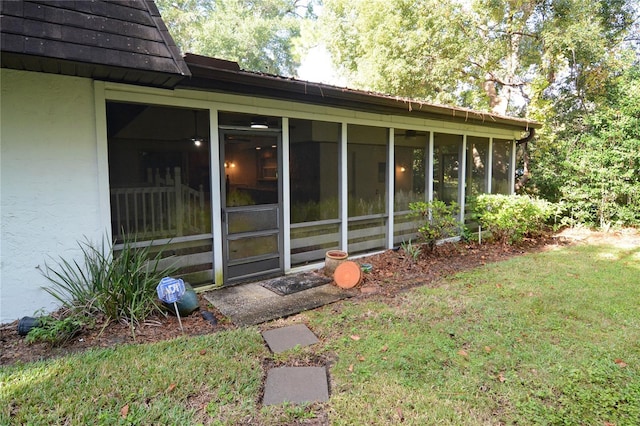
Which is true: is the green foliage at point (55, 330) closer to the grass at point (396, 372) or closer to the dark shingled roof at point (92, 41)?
the grass at point (396, 372)

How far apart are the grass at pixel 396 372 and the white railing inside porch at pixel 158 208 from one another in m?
1.58

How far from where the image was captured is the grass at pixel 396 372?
7.72 ft

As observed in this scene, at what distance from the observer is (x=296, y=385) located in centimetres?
271

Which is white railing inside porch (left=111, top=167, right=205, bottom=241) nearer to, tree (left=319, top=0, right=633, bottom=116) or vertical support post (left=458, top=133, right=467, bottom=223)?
vertical support post (left=458, top=133, right=467, bottom=223)

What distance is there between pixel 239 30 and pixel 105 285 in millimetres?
19559

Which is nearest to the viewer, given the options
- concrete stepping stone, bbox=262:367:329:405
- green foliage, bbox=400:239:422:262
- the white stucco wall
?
concrete stepping stone, bbox=262:367:329:405

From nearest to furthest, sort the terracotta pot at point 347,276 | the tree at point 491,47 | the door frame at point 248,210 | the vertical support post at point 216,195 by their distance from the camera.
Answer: the vertical support post at point 216,195, the door frame at point 248,210, the terracotta pot at point 347,276, the tree at point 491,47

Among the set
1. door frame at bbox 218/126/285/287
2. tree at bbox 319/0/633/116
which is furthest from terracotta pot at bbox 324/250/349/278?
tree at bbox 319/0/633/116

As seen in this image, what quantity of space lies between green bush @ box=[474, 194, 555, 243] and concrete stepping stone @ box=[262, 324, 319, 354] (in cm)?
557

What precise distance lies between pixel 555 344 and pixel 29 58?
17.1ft

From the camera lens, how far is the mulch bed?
3.21 metres

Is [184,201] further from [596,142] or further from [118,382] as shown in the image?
[596,142]

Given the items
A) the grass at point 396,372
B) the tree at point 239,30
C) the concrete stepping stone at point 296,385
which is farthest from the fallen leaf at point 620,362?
the tree at point 239,30

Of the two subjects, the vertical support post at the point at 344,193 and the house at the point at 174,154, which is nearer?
the house at the point at 174,154
